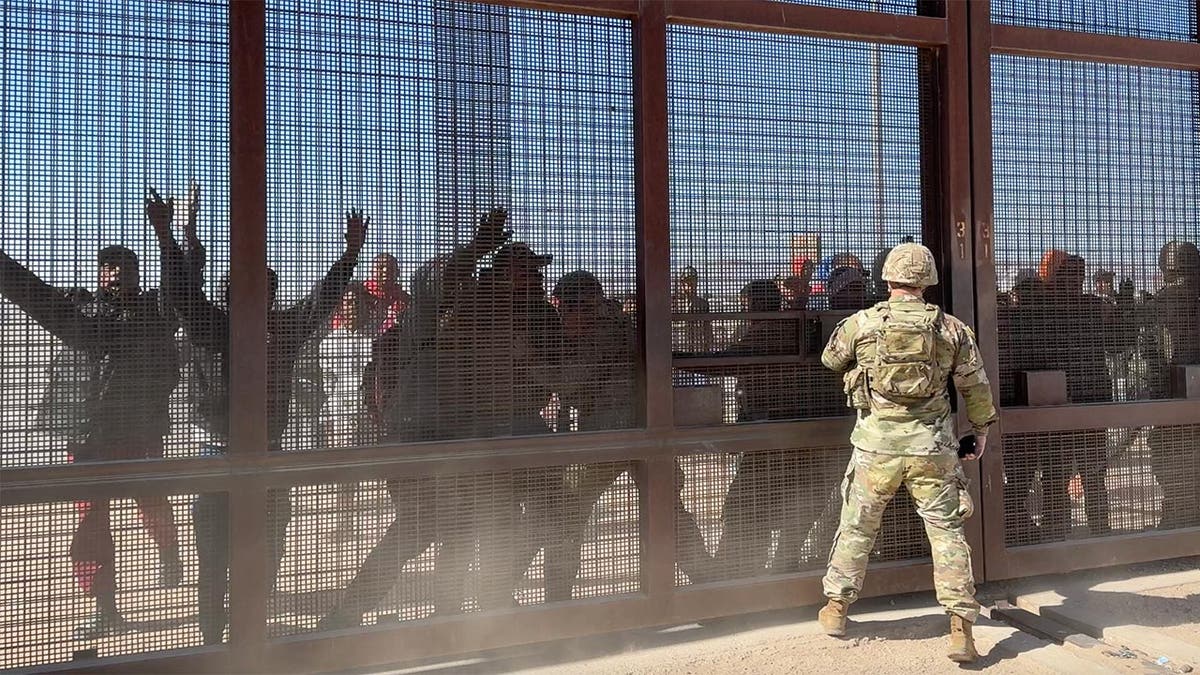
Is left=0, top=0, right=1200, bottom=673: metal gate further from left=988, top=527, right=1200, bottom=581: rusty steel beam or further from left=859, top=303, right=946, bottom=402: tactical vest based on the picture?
left=859, top=303, right=946, bottom=402: tactical vest

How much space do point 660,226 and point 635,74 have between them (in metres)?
0.72

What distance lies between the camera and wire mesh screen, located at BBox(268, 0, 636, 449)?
3094 millimetres

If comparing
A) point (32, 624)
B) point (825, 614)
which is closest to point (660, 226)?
point (825, 614)

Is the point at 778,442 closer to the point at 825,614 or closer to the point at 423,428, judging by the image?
the point at 825,614

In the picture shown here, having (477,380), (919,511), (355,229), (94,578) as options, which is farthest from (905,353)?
(94,578)

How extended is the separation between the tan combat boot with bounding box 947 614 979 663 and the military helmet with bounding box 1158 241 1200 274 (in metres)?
2.48

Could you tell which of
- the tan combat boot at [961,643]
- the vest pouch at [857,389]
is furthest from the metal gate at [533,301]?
the tan combat boot at [961,643]

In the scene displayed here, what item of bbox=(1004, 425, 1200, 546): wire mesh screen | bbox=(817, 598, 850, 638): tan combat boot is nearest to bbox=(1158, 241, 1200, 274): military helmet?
bbox=(1004, 425, 1200, 546): wire mesh screen

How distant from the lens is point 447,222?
326 cm

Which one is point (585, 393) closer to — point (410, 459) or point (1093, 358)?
point (410, 459)

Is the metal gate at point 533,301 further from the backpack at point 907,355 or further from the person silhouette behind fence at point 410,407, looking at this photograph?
the backpack at point 907,355

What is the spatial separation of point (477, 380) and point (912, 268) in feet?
6.41

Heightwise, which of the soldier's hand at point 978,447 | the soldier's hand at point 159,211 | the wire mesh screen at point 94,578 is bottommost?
the wire mesh screen at point 94,578

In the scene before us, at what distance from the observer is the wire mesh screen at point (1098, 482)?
13.1ft
